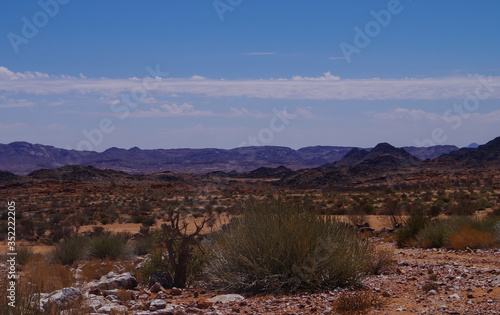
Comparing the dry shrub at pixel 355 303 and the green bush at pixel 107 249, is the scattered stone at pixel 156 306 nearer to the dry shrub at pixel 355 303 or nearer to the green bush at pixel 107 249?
the dry shrub at pixel 355 303

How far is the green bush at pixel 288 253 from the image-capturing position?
310 inches

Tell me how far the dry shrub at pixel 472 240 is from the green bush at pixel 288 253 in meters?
5.61

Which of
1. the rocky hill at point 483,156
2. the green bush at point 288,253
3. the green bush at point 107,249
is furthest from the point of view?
the rocky hill at point 483,156

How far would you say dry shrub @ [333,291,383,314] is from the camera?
6.57 m

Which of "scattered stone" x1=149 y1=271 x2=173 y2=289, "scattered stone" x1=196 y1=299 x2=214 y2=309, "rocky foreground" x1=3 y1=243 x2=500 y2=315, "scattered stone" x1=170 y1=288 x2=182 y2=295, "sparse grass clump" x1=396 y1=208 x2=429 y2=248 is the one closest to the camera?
"rocky foreground" x1=3 y1=243 x2=500 y2=315

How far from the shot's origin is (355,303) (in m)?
6.65

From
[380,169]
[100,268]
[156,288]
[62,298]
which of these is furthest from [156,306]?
[380,169]

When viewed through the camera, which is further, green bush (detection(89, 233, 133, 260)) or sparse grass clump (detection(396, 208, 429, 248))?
sparse grass clump (detection(396, 208, 429, 248))

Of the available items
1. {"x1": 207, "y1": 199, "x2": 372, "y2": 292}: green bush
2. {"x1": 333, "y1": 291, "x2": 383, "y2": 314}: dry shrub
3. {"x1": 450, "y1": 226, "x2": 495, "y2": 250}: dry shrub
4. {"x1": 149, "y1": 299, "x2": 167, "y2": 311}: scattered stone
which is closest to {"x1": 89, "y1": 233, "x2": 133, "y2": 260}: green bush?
{"x1": 207, "y1": 199, "x2": 372, "y2": 292}: green bush

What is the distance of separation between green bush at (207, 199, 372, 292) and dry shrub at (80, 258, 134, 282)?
4223mm

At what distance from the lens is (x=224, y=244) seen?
934 centimetres

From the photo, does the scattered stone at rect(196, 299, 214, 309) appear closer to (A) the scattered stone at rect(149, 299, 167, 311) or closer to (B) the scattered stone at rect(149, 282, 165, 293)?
(A) the scattered stone at rect(149, 299, 167, 311)

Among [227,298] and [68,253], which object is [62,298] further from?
[68,253]

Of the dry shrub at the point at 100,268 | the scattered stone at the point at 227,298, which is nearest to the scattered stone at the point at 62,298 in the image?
the scattered stone at the point at 227,298
